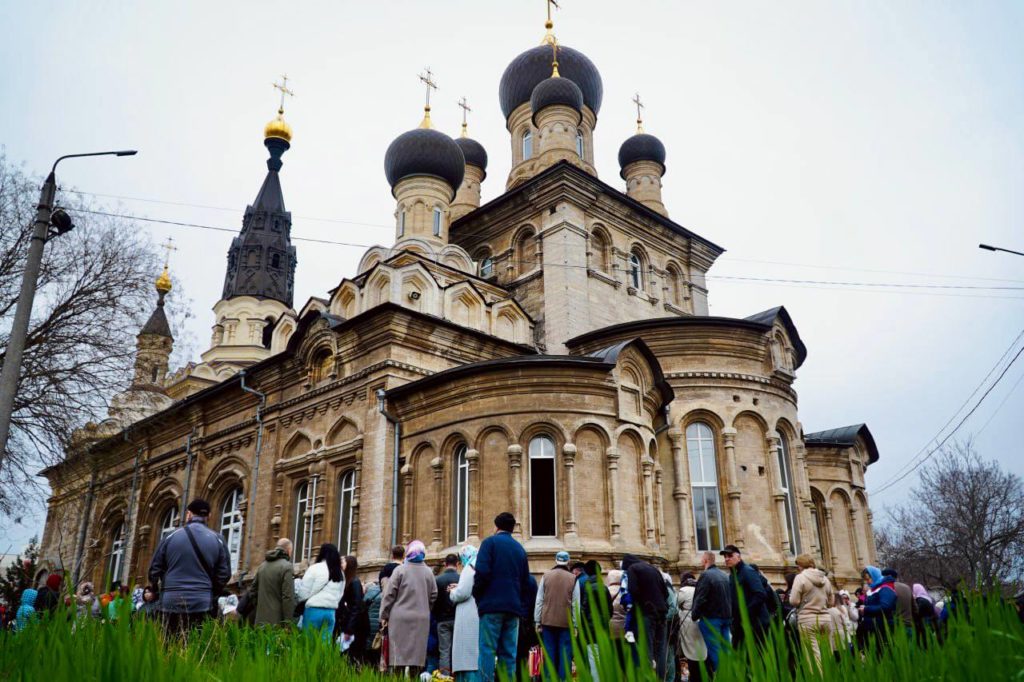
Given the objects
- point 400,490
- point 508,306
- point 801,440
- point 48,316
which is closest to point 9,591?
point 48,316

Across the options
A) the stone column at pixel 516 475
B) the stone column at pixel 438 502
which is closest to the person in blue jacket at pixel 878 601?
the stone column at pixel 516 475

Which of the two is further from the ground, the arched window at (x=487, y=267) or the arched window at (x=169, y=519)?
the arched window at (x=487, y=267)

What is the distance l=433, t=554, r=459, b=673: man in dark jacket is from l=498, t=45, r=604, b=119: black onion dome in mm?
21352

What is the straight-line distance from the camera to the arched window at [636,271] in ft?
76.9

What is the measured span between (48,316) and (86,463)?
3380 millimetres

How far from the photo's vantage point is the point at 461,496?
52.1ft

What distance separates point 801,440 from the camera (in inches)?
732

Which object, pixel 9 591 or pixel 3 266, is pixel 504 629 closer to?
pixel 3 266

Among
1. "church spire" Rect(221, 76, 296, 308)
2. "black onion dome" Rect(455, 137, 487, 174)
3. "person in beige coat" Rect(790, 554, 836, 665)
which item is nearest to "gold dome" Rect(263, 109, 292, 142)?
"church spire" Rect(221, 76, 296, 308)

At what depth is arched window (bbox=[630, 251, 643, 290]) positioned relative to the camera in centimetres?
2345

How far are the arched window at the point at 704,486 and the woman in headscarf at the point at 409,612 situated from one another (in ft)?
33.5

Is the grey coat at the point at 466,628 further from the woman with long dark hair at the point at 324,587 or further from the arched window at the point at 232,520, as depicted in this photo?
the arched window at the point at 232,520

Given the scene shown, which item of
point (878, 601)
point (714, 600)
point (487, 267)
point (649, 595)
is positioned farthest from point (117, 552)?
point (878, 601)

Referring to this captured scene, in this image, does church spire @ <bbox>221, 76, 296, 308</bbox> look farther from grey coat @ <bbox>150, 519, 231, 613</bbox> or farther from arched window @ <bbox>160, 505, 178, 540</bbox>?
grey coat @ <bbox>150, 519, 231, 613</bbox>
